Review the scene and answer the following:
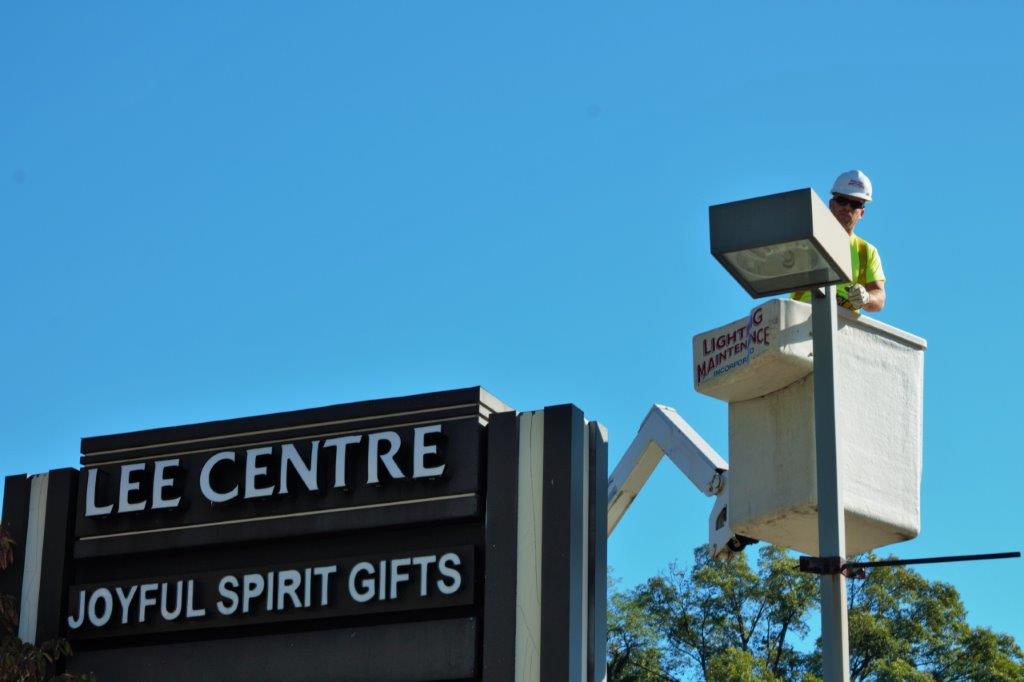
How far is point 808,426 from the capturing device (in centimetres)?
996

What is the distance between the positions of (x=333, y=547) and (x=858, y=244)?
4612 millimetres

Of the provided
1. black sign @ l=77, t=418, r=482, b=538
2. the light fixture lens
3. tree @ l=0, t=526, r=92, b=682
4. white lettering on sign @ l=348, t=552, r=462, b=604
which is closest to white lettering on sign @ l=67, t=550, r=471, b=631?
white lettering on sign @ l=348, t=552, r=462, b=604

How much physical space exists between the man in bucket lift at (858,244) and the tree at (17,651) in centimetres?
645

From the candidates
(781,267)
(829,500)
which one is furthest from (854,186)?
(829,500)

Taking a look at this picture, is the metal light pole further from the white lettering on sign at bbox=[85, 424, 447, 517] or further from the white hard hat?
the white lettering on sign at bbox=[85, 424, 447, 517]

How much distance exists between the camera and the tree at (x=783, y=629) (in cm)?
4097

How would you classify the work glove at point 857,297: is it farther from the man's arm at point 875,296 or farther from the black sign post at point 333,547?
the black sign post at point 333,547

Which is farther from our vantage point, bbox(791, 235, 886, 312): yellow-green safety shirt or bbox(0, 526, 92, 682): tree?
bbox(0, 526, 92, 682): tree

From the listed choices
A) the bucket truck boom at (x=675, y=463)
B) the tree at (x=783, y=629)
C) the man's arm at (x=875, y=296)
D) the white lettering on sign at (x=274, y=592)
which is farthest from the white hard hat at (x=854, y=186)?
the tree at (x=783, y=629)

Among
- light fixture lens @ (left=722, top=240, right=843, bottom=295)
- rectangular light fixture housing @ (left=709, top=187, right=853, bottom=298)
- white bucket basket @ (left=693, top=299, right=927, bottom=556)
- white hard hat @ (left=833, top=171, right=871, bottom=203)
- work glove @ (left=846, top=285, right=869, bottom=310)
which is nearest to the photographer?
rectangular light fixture housing @ (left=709, top=187, right=853, bottom=298)

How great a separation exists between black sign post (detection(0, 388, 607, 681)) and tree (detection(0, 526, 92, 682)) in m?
0.15

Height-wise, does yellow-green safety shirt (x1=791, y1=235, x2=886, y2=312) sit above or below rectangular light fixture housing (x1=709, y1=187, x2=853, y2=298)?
above

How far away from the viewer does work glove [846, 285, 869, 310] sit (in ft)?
33.3

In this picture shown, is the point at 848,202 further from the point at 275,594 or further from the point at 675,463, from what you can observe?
the point at 675,463
